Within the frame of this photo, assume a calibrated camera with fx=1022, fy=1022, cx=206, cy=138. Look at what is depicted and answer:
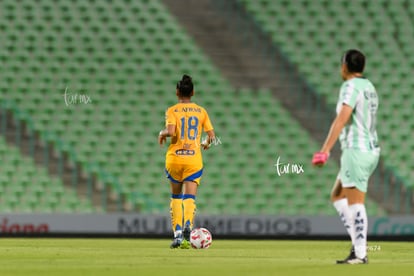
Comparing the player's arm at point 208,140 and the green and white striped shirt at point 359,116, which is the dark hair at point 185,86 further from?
the green and white striped shirt at point 359,116

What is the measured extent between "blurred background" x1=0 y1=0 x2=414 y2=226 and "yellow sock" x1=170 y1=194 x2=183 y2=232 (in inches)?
223

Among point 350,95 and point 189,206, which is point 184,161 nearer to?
point 189,206

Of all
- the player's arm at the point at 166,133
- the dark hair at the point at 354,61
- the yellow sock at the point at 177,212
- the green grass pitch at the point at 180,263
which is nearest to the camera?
the green grass pitch at the point at 180,263

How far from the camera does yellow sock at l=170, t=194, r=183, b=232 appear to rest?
1059 centimetres

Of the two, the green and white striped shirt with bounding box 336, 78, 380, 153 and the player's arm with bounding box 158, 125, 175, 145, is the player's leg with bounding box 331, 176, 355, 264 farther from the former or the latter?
the player's arm with bounding box 158, 125, 175, 145

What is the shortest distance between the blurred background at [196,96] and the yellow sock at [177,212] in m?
5.66

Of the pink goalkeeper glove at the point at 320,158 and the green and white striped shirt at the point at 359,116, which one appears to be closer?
the pink goalkeeper glove at the point at 320,158

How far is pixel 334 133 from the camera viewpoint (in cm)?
762

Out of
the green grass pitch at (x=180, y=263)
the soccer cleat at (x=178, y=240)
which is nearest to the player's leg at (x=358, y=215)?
the green grass pitch at (x=180, y=263)

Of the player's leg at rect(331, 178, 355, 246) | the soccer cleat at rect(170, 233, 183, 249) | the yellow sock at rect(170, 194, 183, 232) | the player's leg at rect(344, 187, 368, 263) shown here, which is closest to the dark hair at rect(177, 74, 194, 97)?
the yellow sock at rect(170, 194, 183, 232)

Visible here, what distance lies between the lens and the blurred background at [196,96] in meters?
17.0

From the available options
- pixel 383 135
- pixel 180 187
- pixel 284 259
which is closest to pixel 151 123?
pixel 383 135

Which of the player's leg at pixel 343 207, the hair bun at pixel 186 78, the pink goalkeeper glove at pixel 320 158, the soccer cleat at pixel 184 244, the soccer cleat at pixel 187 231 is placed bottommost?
the soccer cleat at pixel 184 244

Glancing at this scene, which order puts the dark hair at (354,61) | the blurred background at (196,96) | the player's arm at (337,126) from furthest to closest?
the blurred background at (196,96), the dark hair at (354,61), the player's arm at (337,126)
